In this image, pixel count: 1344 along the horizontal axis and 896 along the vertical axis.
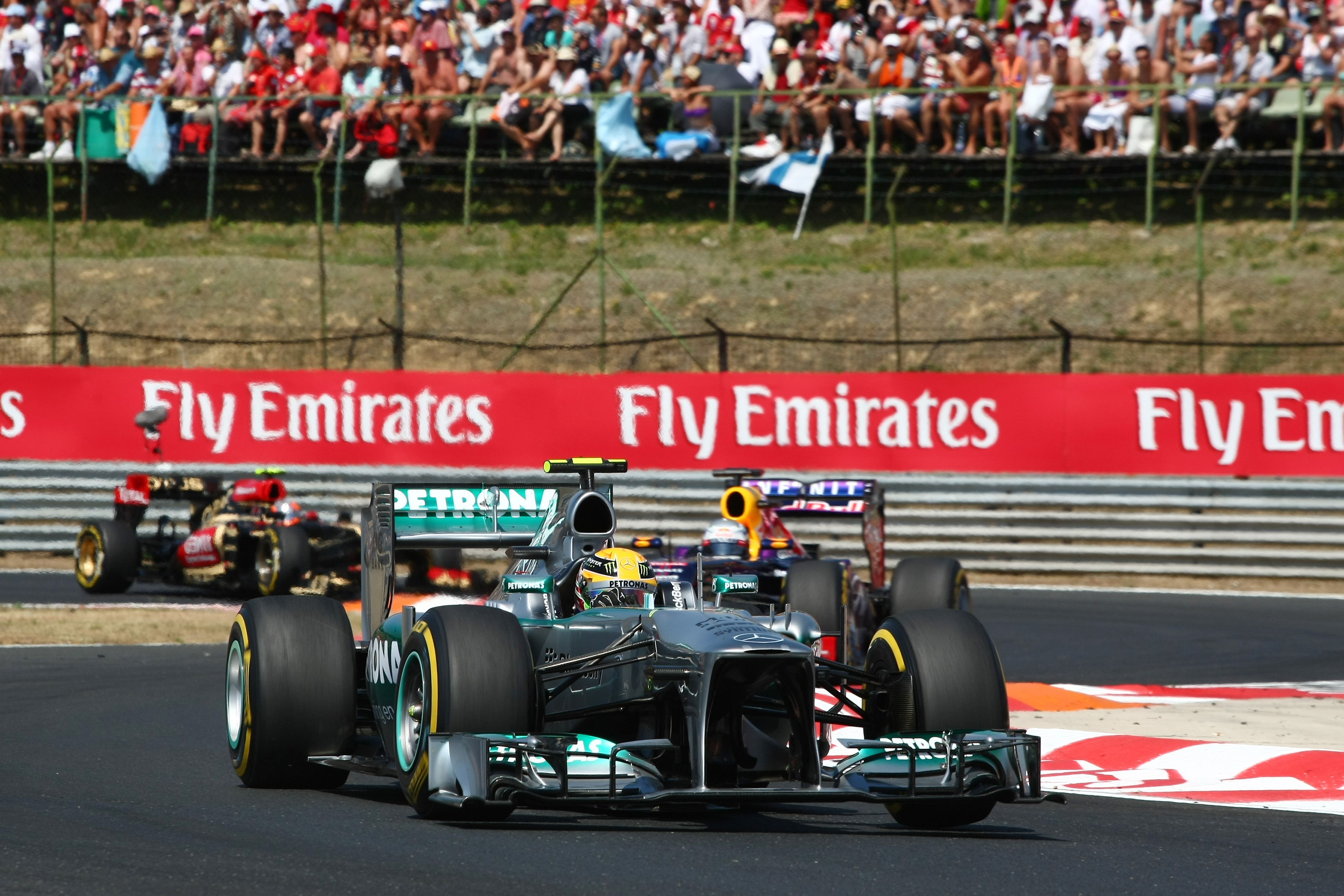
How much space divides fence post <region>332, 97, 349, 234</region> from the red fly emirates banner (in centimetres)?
439

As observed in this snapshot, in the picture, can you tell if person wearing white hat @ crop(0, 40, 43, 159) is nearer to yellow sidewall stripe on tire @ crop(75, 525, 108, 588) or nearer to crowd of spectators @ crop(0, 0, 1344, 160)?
crowd of spectators @ crop(0, 0, 1344, 160)

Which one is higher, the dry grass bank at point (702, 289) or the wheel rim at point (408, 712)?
the dry grass bank at point (702, 289)

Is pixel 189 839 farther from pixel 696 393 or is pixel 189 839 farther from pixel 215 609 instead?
pixel 696 393

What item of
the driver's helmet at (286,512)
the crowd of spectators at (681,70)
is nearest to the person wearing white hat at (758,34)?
the crowd of spectators at (681,70)

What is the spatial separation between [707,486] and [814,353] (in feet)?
10.7

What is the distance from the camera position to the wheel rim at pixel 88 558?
54.9 ft

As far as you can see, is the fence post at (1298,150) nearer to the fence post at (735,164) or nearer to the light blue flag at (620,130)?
the fence post at (735,164)

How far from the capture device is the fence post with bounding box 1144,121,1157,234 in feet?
69.5

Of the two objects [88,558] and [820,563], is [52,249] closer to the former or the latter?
[88,558]

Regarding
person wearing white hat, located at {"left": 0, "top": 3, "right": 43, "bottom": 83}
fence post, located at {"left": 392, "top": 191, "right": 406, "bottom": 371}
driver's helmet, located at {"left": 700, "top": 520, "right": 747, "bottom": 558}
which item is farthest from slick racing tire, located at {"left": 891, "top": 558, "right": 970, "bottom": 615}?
person wearing white hat, located at {"left": 0, "top": 3, "right": 43, "bottom": 83}

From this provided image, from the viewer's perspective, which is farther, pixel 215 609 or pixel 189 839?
pixel 215 609

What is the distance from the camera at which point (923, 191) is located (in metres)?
23.0

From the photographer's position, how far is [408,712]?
6582 millimetres

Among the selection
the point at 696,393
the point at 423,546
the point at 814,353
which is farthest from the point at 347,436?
the point at 423,546
